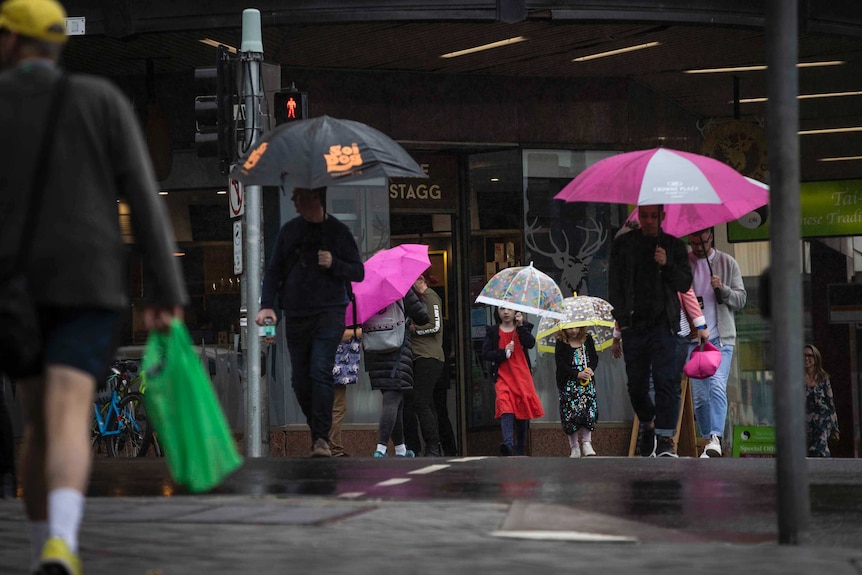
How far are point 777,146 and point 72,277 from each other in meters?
2.84

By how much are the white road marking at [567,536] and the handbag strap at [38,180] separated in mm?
2405

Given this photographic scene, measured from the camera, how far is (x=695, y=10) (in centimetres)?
1471

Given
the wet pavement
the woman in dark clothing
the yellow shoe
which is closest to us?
the yellow shoe

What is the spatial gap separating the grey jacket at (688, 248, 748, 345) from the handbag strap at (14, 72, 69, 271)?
9081 millimetres

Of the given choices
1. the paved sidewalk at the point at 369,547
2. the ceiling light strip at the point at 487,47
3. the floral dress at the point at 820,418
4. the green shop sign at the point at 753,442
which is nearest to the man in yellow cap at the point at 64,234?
the paved sidewalk at the point at 369,547

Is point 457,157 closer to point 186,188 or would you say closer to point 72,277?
point 186,188

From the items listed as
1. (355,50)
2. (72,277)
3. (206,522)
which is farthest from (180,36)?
(72,277)

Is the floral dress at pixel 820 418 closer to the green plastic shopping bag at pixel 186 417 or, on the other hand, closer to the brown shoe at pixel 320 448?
the brown shoe at pixel 320 448

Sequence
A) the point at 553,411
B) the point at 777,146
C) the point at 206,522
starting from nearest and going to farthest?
the point at 777,146
the point at 206,522
the point at 553,411

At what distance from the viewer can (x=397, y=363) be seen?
45.1 ft

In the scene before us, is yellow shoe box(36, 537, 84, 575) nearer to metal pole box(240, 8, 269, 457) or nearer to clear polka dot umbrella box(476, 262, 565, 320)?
metal pole box(240, 8, 269, 457)

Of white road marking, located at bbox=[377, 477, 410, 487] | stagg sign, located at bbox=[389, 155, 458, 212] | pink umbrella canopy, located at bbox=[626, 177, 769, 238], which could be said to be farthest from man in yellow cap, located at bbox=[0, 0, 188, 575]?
stagg sign, located at bbox=[389, 155, 458, 212]

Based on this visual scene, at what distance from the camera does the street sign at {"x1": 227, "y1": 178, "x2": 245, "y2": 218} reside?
13.4 metres

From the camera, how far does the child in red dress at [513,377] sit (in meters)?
13.9
